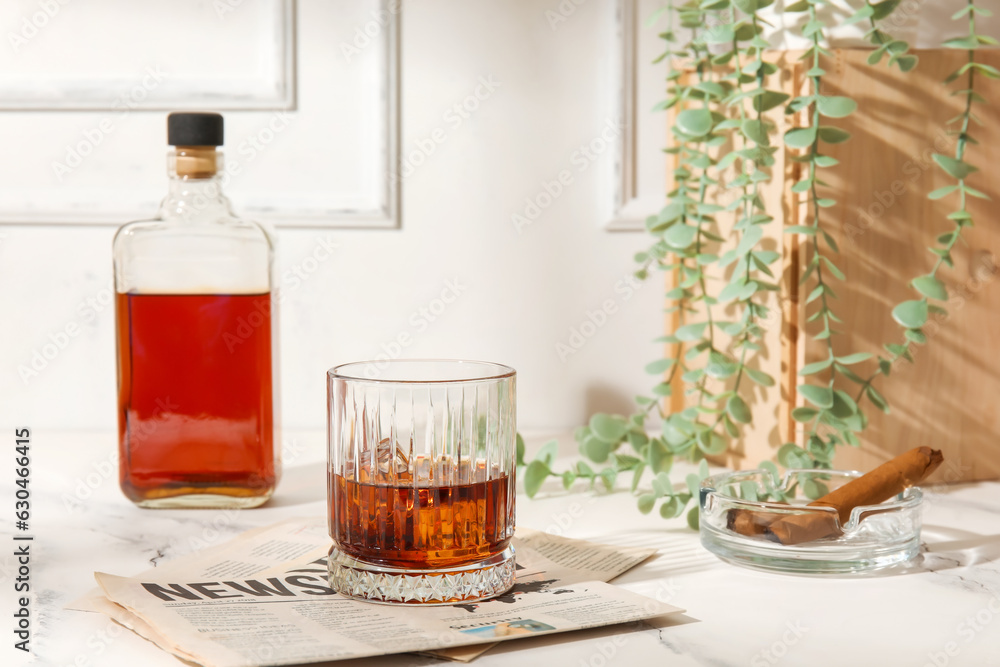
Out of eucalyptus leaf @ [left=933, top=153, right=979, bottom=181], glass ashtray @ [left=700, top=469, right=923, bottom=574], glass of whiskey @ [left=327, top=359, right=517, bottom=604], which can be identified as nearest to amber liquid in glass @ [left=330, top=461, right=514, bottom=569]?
glass of whiskey @ [left=327, top=359, right=517, bottom=604]

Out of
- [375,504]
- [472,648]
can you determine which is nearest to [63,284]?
[375,504]

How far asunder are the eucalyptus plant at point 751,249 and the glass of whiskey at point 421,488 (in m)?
0.22

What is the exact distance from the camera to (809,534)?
25.2 inches

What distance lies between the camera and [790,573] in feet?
2.10

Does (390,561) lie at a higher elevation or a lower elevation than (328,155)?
lower

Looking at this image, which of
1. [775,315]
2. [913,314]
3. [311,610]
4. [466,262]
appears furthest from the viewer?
[466,262]

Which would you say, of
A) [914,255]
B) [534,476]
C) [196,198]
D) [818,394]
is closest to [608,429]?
[534,476]

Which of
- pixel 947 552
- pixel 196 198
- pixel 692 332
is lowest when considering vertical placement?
pixel 947 552

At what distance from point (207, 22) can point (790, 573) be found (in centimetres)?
90

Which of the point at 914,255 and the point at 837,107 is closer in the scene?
the point at 837,107

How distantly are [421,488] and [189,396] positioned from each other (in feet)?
1.11

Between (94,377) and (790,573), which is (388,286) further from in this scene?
(790,573)

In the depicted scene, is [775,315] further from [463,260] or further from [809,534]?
[463,260]

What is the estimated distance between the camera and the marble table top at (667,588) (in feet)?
1.63
